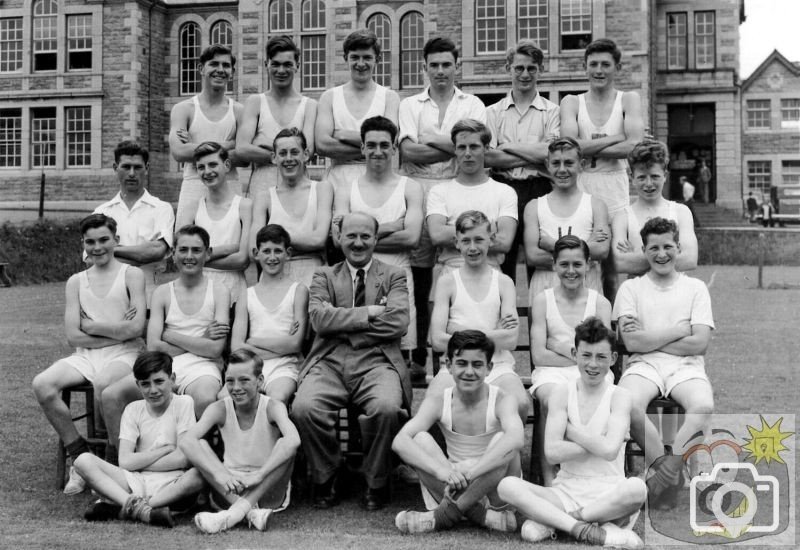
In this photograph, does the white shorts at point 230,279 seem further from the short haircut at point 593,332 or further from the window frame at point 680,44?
the window frame at point 680,44

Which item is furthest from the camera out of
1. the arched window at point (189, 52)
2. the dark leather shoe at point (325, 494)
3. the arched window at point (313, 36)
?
the arched window at point (189, 52)

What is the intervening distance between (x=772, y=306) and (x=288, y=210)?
1431 cm

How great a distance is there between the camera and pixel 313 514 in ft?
16.1

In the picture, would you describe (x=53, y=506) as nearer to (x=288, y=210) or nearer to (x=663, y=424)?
(x=288, y=210)

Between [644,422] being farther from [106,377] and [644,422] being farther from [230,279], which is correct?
[106,377]

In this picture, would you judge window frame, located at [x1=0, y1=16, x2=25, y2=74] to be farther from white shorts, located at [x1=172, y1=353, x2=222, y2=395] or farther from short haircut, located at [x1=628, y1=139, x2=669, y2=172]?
short haircut, located at [x1=628, y1=139, x2=669, y2=172]

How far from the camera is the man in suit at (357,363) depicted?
16.3 feet

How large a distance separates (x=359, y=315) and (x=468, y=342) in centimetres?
81

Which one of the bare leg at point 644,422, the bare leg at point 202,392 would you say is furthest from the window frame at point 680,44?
the bare leg at point 202,392

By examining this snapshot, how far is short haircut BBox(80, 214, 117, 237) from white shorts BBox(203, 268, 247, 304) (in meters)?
0.67

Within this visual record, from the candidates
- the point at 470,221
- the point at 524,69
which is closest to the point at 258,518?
the point at 470,221

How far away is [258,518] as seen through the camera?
4.52 metres

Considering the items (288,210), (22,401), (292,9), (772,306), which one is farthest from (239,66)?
(288,210)

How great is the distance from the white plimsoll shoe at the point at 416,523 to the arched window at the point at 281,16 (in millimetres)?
28674
